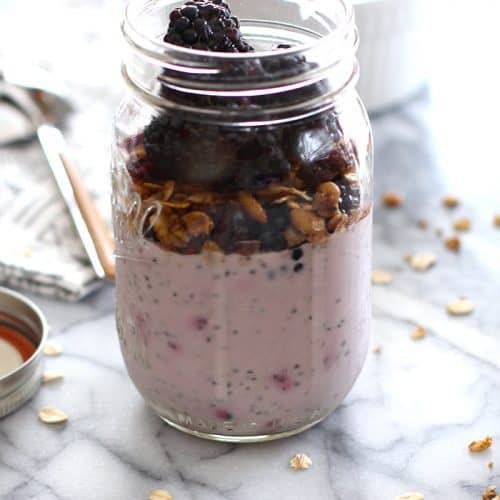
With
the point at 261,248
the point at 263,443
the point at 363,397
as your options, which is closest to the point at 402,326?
the point at 363,397

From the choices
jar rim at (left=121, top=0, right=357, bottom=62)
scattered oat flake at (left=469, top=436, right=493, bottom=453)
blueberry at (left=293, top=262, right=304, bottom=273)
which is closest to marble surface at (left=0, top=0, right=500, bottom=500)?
scattered oat flake at (left=469, top=436, right=493, bottom=453)

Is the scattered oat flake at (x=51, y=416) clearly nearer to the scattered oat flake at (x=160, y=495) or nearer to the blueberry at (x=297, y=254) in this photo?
the scattered oat flake at (x=160, y=495)

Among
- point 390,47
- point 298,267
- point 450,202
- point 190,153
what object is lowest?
point 450,202

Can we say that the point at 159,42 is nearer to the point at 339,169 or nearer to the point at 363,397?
the point at 339,169

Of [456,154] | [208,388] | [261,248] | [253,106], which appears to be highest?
[253,106]

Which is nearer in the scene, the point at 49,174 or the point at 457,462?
the point at 457,462

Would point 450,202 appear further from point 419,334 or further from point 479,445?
point 479,445

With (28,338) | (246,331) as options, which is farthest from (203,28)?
(28,338)
